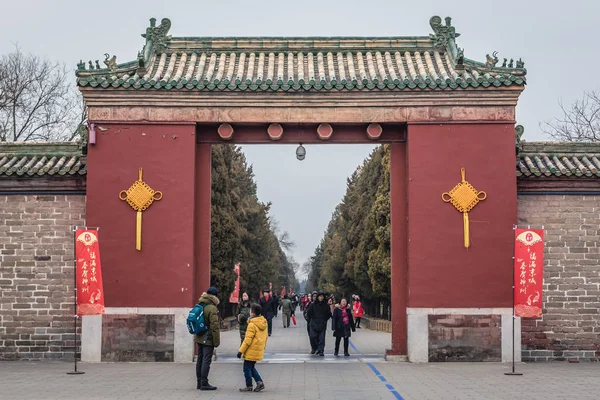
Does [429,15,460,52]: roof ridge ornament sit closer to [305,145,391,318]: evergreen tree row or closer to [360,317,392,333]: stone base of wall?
[305,145,391,318]: evergreen tree row

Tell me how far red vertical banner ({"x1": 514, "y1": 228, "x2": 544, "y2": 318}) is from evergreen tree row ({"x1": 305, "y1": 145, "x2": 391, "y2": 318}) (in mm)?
15918

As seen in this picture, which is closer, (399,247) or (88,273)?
(88,273)

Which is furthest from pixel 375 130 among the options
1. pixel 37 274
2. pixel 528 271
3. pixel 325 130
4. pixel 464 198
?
pixel 37 274

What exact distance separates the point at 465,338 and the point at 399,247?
2292 mm

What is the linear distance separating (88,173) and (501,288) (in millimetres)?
8622

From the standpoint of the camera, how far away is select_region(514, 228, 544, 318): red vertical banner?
52.4 ft

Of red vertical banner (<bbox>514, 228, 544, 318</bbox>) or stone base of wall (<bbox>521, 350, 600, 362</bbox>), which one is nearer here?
red vertical banner (<bbox>514, 228, 544, 318</bbox>)

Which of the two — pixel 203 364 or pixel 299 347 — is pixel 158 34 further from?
pixel 299 347

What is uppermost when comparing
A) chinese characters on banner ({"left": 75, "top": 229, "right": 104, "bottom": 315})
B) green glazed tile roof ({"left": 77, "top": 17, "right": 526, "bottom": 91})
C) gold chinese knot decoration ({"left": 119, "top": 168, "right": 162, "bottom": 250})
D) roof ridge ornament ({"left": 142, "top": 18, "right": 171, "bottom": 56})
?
roof ridge ornament ({"left": 142, "top": 18, "right": 171, "bottom": 56})

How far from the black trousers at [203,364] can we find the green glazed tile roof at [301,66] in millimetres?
6262

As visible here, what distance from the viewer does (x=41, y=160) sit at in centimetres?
1870

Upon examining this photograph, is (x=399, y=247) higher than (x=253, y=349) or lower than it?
higher

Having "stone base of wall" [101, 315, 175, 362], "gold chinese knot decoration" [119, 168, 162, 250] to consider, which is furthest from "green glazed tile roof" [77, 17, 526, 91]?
"stone base of wall" [101, 315, 175, 362]

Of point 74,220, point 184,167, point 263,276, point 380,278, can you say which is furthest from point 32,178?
point 263,276
